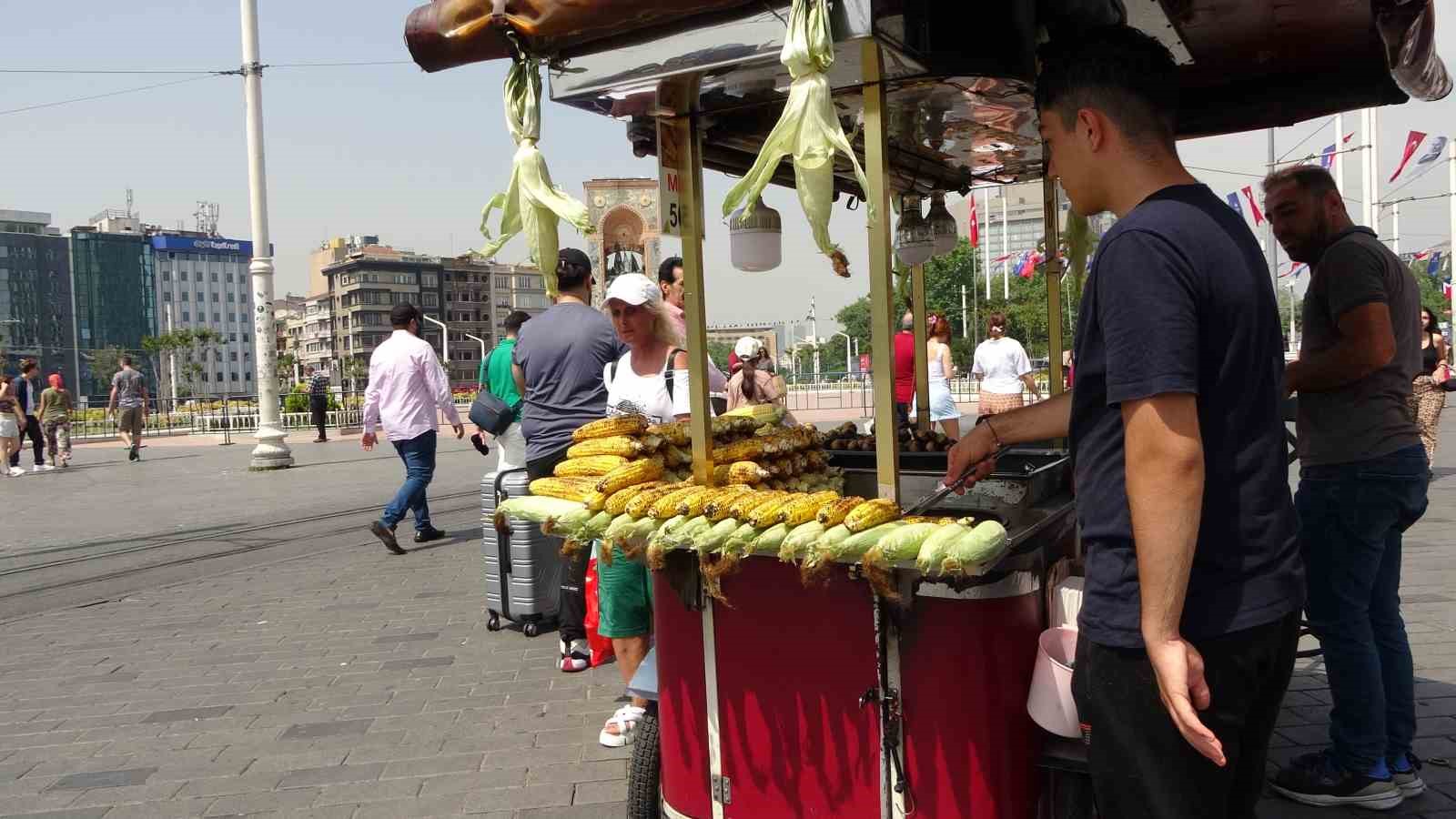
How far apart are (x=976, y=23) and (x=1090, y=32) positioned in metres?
0.84

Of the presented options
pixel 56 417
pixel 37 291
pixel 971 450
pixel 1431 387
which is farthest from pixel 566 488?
pixel 37 291

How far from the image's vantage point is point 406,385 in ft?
28.4

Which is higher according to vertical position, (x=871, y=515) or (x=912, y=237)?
(x=912, y=237)

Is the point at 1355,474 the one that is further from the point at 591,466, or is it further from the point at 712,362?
the point at 712,362

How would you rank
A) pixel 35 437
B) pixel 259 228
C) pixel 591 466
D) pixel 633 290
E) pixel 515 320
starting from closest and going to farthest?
pixel 591 466
pixel 633 290
pixel 515 320
pixel 259 228
pixel 35 437

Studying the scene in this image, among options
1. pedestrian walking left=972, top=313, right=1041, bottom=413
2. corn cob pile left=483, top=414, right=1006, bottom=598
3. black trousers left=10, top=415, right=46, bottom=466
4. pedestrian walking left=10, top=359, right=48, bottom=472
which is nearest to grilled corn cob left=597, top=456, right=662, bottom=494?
→ corn cob pile left=483, top=414, right=1006, bottom=598

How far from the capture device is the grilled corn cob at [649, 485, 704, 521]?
2.86m

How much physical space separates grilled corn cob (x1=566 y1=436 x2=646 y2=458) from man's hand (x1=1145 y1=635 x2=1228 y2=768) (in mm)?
1914

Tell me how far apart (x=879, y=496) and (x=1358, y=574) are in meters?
1.78

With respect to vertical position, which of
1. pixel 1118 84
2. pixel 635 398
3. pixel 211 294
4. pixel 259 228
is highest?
pixel 211 294

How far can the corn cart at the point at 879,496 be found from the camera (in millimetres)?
2613

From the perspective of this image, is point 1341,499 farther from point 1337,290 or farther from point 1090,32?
point 1090,32

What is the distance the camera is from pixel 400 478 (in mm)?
15664

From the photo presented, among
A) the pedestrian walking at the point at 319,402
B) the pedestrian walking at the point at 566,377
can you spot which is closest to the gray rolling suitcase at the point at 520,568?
the pedestrian walking at the point at 566,377
